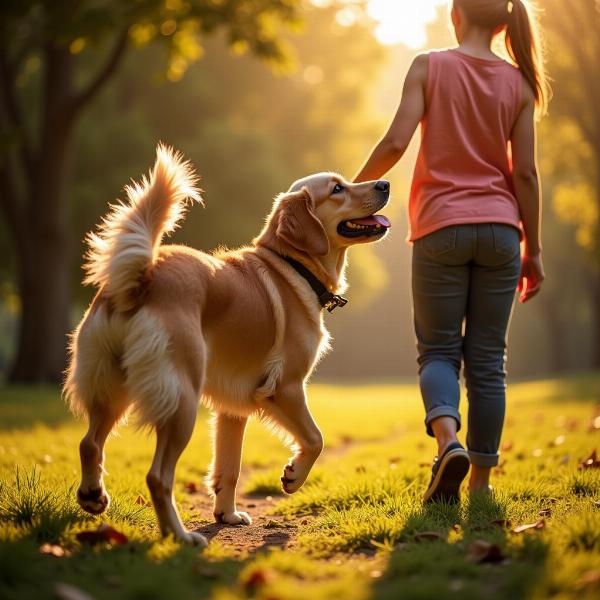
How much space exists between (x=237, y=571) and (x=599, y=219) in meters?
18.6

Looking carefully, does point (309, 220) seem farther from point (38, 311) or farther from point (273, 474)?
point (38, 311)

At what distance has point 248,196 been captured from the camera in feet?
69.1

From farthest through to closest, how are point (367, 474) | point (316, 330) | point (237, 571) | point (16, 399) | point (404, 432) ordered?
point (16, 399)
point (404, 432)
point (367, 474)
point (316, 330)
point (237, 571)

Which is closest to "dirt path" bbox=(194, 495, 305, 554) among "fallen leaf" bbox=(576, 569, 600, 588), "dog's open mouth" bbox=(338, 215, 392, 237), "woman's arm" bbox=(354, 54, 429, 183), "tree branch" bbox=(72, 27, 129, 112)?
"fallen leaf" bbox=(576, 569, 600, 588)

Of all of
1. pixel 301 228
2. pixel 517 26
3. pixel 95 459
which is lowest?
pixel 95 459

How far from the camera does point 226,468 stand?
177 inches

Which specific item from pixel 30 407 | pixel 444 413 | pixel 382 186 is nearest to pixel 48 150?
pixel 30 407

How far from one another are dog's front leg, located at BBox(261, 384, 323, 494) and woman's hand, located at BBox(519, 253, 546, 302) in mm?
1558

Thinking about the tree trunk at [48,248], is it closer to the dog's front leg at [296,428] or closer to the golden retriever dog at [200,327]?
the golden retriever dog at [200,327]

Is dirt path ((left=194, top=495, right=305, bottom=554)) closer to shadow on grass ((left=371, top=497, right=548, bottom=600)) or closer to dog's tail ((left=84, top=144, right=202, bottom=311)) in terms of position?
shadow on grass ((left=371, top=497, right=548, bottom=600))

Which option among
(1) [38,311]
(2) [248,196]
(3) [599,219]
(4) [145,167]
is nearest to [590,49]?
(3) [599,219]

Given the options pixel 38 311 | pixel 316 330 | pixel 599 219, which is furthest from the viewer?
pixel 599 219

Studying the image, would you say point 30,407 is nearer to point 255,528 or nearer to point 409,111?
point 255,528

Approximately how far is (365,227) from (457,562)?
7.58ft
